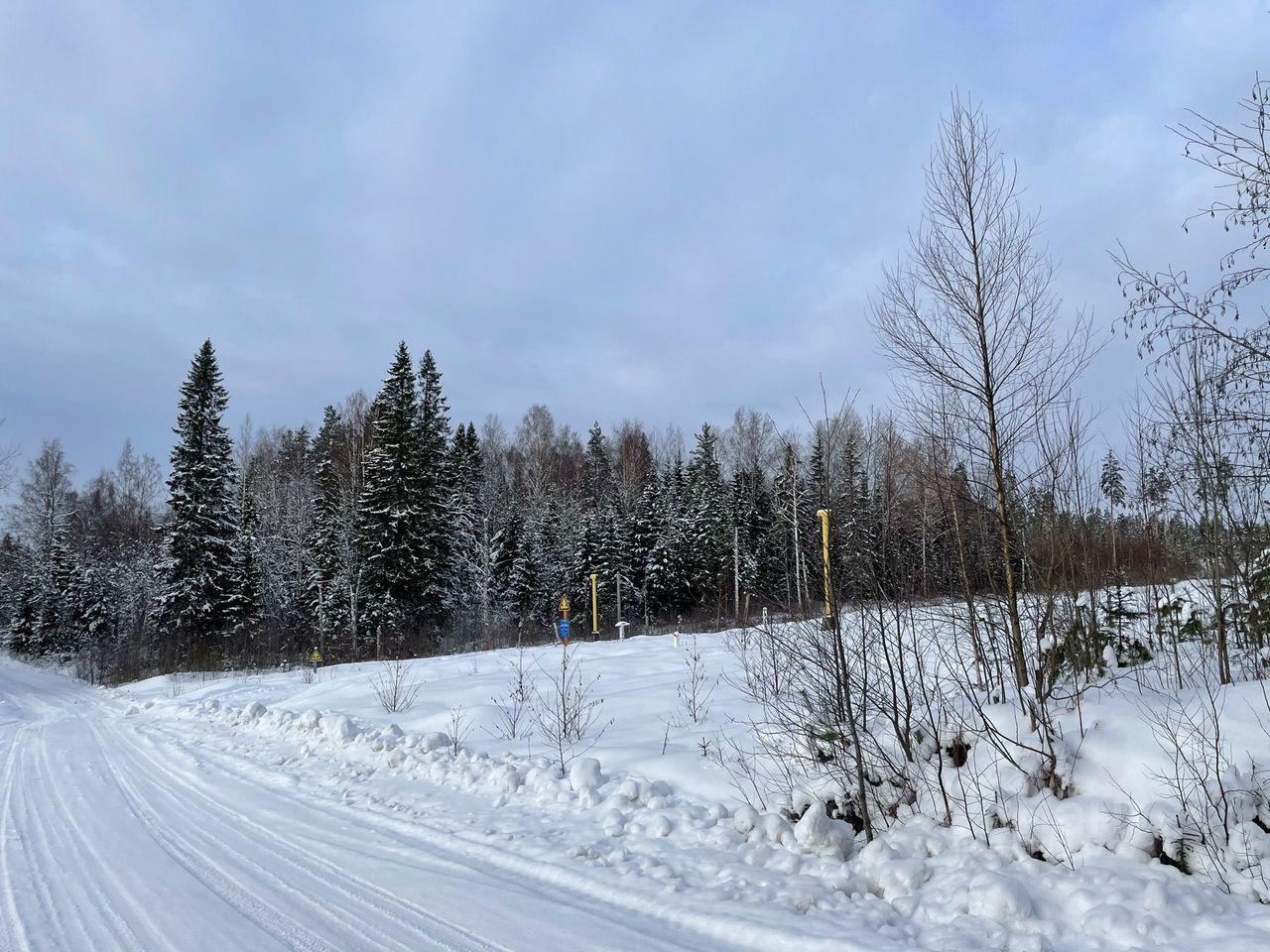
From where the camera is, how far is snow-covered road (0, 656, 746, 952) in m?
3.74

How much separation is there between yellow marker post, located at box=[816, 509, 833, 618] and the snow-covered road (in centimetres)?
254

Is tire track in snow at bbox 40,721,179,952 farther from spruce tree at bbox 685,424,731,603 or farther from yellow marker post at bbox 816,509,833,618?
spruce tree at bbox 685,424,731,603

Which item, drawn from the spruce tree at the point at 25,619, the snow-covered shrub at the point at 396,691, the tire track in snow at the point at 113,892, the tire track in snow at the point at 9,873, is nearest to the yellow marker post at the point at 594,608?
the snow-covered shrub at the point at 396,691

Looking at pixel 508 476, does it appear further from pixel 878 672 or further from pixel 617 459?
pixel 878 672

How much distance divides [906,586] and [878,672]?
729 mm

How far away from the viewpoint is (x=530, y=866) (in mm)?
4785

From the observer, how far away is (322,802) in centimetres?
652

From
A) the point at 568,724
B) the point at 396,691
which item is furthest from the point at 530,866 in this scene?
the point at 396,691

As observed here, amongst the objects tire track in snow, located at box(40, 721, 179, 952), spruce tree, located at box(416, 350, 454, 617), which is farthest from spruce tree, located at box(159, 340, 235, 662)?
tire track in snow, located at box(40, 721, 179, 952)

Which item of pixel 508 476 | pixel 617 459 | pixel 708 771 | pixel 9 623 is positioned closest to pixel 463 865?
pixel 708 771

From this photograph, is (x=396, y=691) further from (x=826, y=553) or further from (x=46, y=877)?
(x=826, y=553)

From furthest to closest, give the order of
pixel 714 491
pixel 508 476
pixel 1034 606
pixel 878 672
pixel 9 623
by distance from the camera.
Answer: pixel 508 476 < pixel 714 491 < pixel 9 623 < pixel 1034 606 < pixel 878 672

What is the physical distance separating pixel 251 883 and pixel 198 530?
2958cm

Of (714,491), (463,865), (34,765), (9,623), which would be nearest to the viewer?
(463,865)
